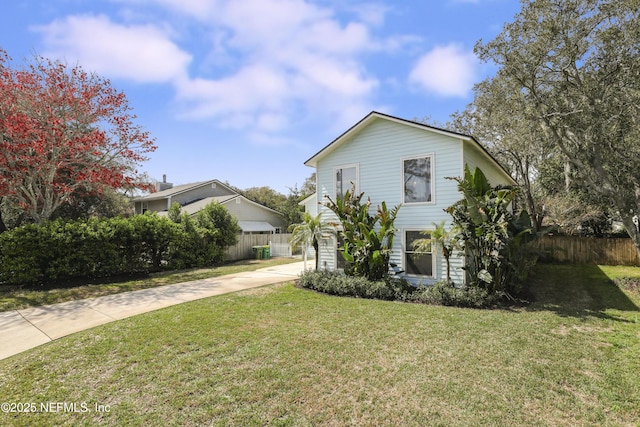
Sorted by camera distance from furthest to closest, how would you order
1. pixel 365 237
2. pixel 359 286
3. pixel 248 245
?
1. pixel 248 245
2. pixel 365 237
3. pixel 359 286

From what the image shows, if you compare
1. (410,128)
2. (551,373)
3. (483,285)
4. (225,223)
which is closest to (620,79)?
(410,128)

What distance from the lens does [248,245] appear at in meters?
21.0

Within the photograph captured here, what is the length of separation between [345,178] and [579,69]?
29.2 ft

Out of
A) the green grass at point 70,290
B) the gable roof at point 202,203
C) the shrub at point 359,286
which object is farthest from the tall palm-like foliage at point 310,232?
the gable roof at point 202,203

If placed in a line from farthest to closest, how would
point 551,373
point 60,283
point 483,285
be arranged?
point 60,283
point 483,285
point 551,373

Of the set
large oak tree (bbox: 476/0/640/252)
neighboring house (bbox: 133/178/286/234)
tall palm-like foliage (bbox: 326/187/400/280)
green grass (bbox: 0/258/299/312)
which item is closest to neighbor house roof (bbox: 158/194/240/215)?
neighboring house (bbox: 133/178/286/234)

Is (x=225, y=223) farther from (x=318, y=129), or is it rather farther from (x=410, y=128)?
(x=410, y=128)

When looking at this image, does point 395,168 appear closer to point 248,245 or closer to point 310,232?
point 310,232

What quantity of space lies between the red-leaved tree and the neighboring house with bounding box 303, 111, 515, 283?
8.71 metres

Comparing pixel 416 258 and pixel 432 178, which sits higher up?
pixel 432 178

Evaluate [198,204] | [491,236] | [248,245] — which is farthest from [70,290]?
[198,204]

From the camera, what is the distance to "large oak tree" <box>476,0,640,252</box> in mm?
9641

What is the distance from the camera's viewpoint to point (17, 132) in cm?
1090

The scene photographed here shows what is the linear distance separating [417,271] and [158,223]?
37.6 feet
